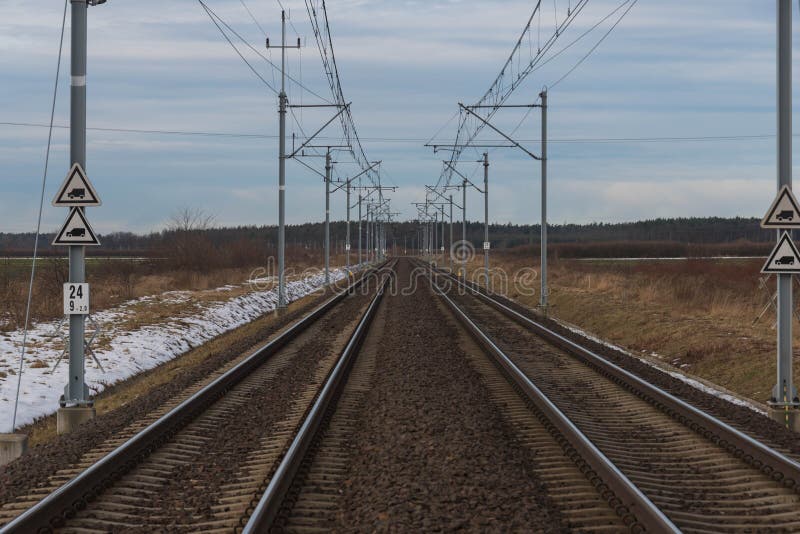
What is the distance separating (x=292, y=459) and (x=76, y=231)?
5493 mm

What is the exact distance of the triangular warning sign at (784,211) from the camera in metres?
10.7

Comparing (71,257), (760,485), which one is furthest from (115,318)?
(760,485)

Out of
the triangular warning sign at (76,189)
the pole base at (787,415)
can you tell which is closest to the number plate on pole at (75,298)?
the triangular warning sign at (76,189)

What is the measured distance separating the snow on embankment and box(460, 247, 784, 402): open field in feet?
40.0

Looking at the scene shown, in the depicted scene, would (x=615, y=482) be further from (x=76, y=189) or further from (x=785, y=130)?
(x=76, y=189)

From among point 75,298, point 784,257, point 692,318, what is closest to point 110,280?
point 692,318

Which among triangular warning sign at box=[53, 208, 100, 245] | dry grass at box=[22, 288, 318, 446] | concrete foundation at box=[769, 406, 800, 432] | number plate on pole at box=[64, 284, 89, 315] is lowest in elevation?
dry grass at box=[22, 288, 318, 446]

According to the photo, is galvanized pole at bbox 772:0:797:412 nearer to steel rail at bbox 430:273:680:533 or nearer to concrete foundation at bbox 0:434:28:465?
steel rail at bbox 430:273:680:533

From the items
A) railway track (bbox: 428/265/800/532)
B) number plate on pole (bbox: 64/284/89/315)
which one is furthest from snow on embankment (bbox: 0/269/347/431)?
railway track (bbox: 428/265/800/532)

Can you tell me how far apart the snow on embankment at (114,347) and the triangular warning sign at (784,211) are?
11743 mm

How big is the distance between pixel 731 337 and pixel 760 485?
11.5 m

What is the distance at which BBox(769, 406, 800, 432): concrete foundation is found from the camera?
10508 millimetres

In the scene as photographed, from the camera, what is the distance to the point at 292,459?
25.4ft

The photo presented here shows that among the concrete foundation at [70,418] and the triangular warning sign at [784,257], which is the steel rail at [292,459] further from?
the triangular warning sign at [784,257]
